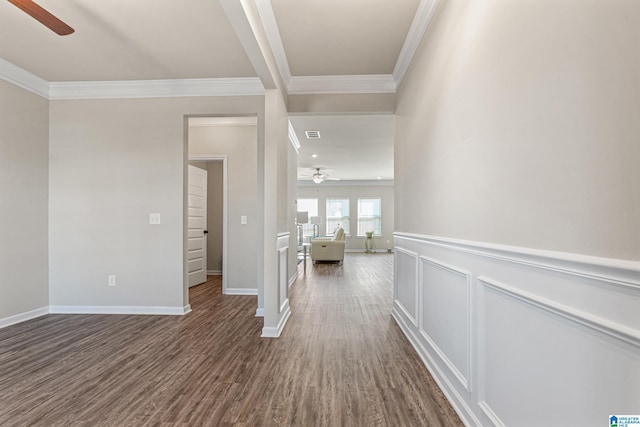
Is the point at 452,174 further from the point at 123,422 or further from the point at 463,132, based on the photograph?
the point at 123,422

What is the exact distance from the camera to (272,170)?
116 inches

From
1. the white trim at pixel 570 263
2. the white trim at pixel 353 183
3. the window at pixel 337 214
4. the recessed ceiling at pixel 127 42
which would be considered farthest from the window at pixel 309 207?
the white trim at pixel 570 263

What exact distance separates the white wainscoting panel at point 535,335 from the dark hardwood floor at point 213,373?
350 millimetres

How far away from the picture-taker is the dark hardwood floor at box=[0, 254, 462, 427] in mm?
1710

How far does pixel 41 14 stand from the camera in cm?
184

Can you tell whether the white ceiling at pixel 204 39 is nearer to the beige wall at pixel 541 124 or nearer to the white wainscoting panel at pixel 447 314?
the beige wall at pixel 541 124

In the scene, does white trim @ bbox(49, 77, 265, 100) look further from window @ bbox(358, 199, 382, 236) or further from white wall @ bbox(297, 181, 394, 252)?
window @ bbox(358, 199, 382, 236)

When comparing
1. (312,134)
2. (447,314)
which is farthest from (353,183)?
(447,314)

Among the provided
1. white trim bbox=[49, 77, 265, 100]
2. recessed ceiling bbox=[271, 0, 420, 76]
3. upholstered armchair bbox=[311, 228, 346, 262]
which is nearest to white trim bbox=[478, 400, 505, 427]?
recessed ceiling bbox=[271, 0, 420, 76]

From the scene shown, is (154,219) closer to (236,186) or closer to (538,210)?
(236,186)

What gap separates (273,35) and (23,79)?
2.87 m

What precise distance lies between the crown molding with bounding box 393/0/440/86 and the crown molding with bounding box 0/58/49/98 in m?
3.89

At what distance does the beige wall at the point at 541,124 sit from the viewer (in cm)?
80

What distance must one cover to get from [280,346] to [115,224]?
2.48 metres
